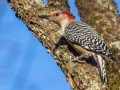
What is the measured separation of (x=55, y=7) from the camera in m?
6.06

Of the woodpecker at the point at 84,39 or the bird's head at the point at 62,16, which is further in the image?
the bird's head at the point at 62,16

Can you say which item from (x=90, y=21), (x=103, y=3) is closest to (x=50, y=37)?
(x=90, y=21)

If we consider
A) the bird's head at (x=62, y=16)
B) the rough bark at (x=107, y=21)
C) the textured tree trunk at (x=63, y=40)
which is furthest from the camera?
the bird's head at (x=62, y=16)

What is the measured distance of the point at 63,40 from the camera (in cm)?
541

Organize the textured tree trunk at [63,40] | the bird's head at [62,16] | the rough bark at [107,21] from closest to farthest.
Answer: the textured tree trunk at [63,40]
the rough bark at [107,21]
the bird's head at [62,16]

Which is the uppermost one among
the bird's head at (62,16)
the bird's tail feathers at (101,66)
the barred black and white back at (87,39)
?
the bird's head at (62,16)

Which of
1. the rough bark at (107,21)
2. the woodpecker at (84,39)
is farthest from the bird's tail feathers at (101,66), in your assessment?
the rough bark at (107,21)

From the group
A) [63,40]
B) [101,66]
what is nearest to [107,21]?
[63,40]

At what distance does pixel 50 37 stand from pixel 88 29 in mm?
804

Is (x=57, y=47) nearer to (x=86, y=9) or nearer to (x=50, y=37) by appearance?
(x=50, y=37)

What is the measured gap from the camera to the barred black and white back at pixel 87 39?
17.6ft

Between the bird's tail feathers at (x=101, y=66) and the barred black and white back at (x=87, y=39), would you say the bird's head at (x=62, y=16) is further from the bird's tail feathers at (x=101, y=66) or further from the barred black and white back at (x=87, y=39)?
the bird's tail feathers at (x=101, y=66)

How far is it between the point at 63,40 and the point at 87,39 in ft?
1.41

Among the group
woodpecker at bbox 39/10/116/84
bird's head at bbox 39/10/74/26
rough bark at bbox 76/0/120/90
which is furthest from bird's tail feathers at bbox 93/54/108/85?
bird's head at bbox 39/10/74/26
